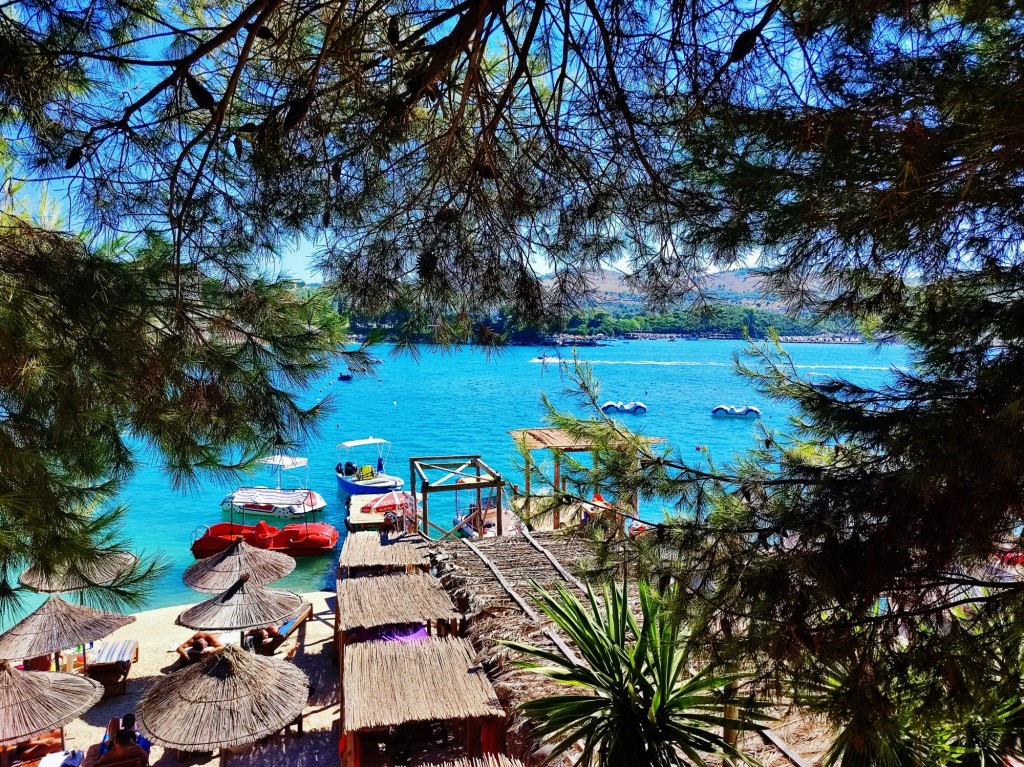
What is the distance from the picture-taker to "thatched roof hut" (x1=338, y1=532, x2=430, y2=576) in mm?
8195

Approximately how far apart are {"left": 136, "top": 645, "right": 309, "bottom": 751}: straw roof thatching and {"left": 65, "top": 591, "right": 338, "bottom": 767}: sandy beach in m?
1.10

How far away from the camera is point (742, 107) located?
7.95 ft

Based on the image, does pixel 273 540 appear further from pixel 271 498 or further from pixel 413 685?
pixel 413 685

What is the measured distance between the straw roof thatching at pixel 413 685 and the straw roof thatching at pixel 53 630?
376 cm

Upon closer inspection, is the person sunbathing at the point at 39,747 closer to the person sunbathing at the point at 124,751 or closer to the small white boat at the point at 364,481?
the person sunbathing at the point at 124,751

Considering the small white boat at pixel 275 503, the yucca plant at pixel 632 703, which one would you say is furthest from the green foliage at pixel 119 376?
the small white boat at pixel 275 503

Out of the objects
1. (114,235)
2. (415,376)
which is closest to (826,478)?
(114,235)

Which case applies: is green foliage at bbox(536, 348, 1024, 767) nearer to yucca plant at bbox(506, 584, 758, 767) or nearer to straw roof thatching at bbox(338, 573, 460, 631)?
yucca plant at bbox(506, 584, 758, 767)

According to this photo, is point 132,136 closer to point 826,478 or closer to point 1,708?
point 826,478

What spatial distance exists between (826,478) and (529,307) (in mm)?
1485

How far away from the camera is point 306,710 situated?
8.27 metres

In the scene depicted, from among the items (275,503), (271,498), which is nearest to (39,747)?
(275,503)

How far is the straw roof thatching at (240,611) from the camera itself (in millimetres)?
8086

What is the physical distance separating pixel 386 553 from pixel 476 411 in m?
36.9
